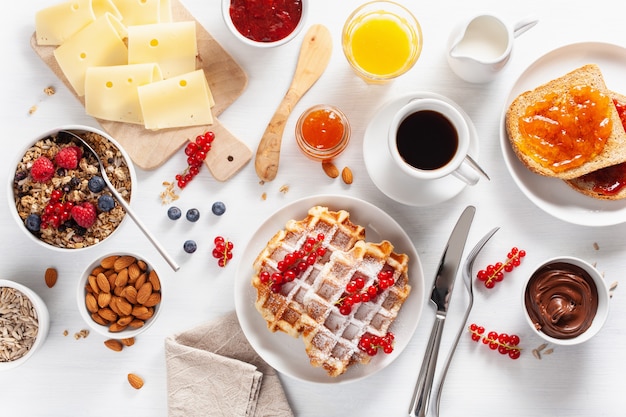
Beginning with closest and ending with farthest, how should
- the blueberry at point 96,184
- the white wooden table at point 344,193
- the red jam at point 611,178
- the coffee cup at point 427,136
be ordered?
the coffee cup at point 427,136
the blueberry at point 96,184
the red jam at point 611,178
the white wooden table at point 344,193

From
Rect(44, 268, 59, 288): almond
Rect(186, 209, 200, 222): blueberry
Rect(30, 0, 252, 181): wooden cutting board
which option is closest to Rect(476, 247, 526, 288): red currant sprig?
Rect(30, 0, 252, 181): wooden cutting board

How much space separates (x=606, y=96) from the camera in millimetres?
2047

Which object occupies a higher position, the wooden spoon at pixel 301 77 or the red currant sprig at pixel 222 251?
the wooden spoon at pixel 301 77

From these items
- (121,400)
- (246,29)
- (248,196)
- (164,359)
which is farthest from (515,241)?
(121,400)

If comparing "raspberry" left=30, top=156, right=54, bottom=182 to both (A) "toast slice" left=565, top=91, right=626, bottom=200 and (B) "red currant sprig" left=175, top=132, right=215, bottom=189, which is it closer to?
(B) "red currant sprig" left=175, top=132, right=215, bottom=189

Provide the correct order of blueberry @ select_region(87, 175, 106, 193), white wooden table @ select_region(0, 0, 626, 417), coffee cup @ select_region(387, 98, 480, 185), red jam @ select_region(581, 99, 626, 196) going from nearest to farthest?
1. coffee cup @ select_region(387, 98, 480, 185)
2. blueberry @ select_region(87, 175, 106, 193)
3. red jam @ select_region(581, 99, 626, 196)
4. white wooden table @ select_region(0, 0, 626, 417)

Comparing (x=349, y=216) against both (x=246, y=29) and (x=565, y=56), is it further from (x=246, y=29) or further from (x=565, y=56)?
(x=565, y=56)

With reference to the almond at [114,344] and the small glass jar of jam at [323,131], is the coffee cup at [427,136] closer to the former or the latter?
the small glass jar of jam at [323,131]

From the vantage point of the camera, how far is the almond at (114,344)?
221 cm

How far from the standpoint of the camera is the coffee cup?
1.90m

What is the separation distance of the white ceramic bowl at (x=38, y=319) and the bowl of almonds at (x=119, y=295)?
189mm

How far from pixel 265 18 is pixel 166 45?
15.8 inches

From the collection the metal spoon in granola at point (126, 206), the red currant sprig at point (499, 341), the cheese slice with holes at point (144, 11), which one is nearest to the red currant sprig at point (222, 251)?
the metal spoon in granola at point (126, 206)

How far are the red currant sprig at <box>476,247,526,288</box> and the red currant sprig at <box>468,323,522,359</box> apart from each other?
0.18 meters
